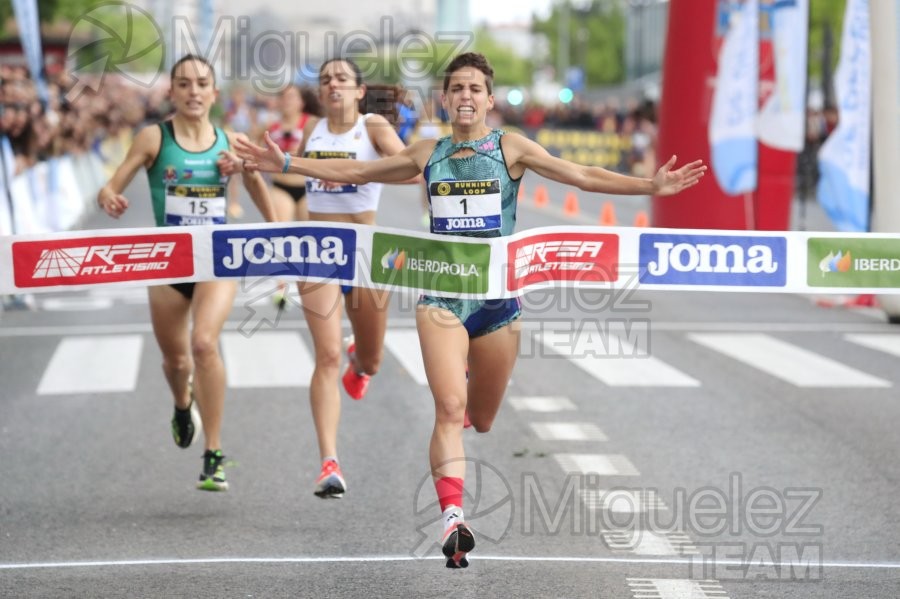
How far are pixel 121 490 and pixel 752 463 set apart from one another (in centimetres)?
392

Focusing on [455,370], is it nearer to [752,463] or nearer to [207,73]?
[207,73]

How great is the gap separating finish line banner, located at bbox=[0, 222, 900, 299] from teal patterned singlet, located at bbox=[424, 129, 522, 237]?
0.44 feet

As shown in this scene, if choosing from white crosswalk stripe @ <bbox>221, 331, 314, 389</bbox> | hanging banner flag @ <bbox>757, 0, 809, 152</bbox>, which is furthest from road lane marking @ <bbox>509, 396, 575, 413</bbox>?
hanging banner flag @ <bbox>757, 0, 809, 152</bbox>

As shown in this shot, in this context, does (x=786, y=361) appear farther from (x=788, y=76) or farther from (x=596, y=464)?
(x=788, y=76)

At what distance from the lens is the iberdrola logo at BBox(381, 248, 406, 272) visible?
7.32 meters

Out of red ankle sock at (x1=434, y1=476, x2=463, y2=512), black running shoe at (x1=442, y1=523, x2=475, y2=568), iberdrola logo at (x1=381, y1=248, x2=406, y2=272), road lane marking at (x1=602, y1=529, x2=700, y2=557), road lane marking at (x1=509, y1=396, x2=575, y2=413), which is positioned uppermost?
iberdrola logo at (x1=381, y1=248, x2=406, y2=272)

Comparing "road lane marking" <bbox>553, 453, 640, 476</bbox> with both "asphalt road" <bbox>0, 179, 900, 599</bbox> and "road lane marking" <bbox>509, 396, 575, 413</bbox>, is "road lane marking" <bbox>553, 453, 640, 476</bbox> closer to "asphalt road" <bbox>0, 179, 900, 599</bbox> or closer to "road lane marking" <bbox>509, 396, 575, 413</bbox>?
"asphalt road" <bbox>0, 179, 900, 599</bbox>

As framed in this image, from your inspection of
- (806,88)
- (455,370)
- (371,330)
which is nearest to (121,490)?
(371,330)

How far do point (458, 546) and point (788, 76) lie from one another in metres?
16.0

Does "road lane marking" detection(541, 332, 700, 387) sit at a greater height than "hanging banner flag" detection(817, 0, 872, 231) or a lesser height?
lesser

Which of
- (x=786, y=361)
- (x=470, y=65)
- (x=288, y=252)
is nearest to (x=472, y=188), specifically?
(x=470, y=65)

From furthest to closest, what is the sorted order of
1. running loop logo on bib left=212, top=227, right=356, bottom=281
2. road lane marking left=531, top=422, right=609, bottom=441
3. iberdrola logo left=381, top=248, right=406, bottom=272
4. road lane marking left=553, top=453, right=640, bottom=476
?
road lane marking left=531, top=422, right=609, bottom=441
road lane marking left=553, top=453, right=640, bottom=476
running loop logo on bib left=212, top=227, right=356, bottom=281
iberdrola logo left=381, top=248, right=406, bottom=272

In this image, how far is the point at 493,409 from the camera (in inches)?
296

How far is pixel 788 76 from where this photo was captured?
21.0 meters
